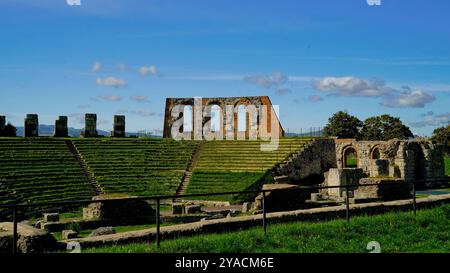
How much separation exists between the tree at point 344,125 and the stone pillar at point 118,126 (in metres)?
39.1

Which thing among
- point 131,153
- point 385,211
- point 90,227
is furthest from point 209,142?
point 385,211

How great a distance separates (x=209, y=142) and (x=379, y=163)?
15343 mm

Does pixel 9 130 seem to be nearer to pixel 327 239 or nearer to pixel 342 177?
pixel 342 177

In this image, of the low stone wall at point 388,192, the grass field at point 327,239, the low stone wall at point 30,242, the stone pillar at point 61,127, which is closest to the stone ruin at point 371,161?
the low stone wall at point 388,192

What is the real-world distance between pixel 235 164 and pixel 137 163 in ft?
23.5

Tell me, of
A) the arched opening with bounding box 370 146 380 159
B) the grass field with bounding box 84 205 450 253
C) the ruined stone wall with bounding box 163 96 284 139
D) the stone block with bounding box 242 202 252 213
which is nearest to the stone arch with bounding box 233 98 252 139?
the ruined stone wall with bounding box 163 96 284 139

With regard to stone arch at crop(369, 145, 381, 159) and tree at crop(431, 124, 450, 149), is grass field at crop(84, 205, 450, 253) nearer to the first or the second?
stone arch at crop(369, 145, 381, 159)

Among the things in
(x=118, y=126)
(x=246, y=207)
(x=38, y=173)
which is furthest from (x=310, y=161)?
(x=38, y=173)

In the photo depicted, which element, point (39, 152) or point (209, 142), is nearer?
point (39, 152)

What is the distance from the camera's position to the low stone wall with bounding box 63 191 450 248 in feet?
33.8

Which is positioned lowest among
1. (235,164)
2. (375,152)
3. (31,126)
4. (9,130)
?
(235,164)

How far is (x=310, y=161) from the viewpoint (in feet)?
136

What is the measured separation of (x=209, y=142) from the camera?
151 feet
